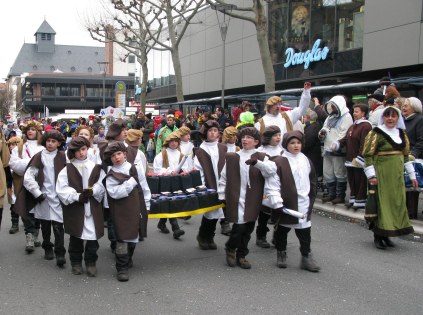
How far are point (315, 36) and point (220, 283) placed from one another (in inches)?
704

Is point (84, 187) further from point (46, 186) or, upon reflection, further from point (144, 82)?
point (144, 82)

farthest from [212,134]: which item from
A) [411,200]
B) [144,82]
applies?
[144,82]

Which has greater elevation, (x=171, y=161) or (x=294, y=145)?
(x=294, y=145)

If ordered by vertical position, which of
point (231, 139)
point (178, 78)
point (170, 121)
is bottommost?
point (231, 139)

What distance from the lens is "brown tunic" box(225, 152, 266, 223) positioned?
18.2ft

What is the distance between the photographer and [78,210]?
5.49 meters

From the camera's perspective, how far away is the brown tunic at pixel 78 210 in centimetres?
546

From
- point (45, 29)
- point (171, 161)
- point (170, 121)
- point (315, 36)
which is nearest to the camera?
point (171, 161)

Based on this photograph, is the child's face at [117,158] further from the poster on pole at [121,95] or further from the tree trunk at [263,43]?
the poster on pole at [121,95]

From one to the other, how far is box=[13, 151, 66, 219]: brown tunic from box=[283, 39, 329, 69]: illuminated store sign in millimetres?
16289

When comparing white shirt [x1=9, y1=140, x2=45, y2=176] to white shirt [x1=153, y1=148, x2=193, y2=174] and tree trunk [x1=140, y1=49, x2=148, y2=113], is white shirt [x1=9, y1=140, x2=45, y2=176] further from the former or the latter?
tree trunk [x1=140, y1=49, x2=148, y2=113]

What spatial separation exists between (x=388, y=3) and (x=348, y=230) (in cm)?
1218

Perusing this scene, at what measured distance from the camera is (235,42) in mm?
27906

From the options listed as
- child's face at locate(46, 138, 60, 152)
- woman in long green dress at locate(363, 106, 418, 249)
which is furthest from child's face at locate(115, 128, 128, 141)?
woman in long green dress at locate(363, 106, 418, 249)
